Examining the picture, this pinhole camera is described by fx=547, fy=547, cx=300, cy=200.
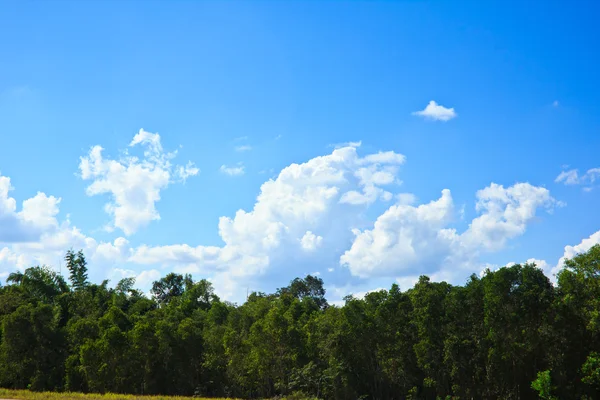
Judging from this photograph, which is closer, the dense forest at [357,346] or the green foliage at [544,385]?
the green foliage at [544,385]

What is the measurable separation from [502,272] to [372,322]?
15025 mm

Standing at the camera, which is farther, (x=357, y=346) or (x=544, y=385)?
(x=357, y=346)

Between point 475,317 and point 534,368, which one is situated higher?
point 475,317

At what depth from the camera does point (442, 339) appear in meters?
52.2

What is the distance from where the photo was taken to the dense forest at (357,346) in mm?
46594

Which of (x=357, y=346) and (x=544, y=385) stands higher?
(x=357, y=346)

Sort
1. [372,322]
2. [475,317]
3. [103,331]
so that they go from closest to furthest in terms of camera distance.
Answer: [475,317] < [372,322] < [103,331]

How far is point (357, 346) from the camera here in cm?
5688

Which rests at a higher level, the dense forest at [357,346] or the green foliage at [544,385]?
the dense forest at [357,346]

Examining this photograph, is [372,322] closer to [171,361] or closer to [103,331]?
[171,361]

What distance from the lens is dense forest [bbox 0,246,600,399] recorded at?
1834 inches

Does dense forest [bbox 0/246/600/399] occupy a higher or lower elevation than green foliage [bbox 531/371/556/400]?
higher

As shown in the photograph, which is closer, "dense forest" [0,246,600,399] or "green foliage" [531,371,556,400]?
"green foliage" [531,371,556,400]

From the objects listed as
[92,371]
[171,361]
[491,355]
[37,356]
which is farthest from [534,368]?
[37,356]
